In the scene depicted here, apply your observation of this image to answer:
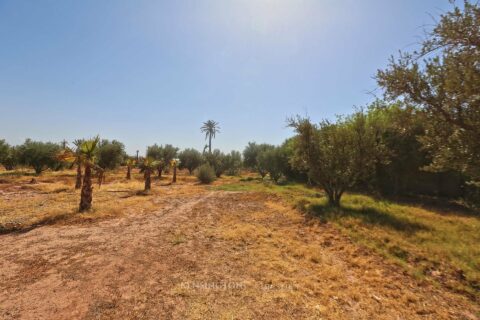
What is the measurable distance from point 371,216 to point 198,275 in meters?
9.71

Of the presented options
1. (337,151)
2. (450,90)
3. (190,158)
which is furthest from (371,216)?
(190,158)

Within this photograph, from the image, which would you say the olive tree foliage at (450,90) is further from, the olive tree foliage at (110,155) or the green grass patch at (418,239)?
the olive tree foliage at (110,155)

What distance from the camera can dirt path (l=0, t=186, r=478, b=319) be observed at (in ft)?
15.5

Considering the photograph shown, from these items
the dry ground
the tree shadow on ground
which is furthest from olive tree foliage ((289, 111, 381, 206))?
the dry ground

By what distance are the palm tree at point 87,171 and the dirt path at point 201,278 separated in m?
2.76

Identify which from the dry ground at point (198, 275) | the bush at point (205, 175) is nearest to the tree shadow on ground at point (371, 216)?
the dry ground at point (198, 275)

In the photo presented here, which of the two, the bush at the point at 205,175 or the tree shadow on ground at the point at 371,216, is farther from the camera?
the bush at the point at 205,175

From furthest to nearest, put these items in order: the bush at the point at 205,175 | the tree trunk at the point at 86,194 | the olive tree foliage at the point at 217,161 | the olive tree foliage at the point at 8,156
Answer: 1. the olive tree foliage at the point at 217,161
2. the olive tree foliage at the point at 8,156
3. the bush at the point at 205,175
4. the tree trunk at the point at 86,194

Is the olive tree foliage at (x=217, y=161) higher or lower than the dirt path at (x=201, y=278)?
higher

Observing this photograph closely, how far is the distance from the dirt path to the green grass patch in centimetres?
75

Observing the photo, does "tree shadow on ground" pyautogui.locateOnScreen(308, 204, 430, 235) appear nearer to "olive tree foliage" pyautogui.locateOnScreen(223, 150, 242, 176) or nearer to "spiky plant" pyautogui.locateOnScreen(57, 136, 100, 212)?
"spiky plant" pyautogui.locateOnScreen(57, 136, 100, 212)

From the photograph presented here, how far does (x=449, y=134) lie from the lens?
6562mm

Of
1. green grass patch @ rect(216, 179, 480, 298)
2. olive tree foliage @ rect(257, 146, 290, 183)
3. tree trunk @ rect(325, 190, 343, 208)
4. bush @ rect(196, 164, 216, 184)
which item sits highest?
olive tree foliage @ rect(257, 146, 290, 183)

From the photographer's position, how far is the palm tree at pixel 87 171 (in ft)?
41.3
